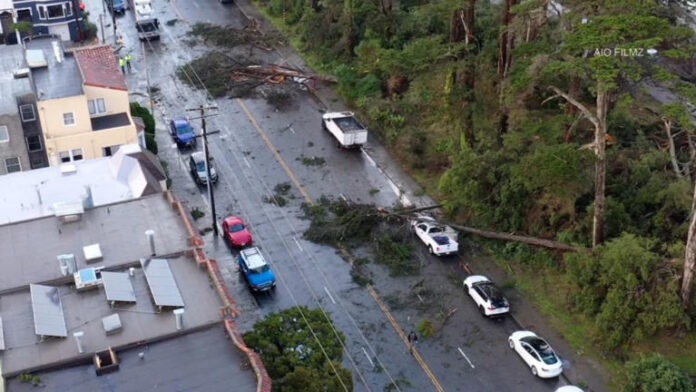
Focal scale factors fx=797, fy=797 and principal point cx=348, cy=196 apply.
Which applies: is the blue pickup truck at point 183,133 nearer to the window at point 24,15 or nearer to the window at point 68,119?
the window at point 68,119

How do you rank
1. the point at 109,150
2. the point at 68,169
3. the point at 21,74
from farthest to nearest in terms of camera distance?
the point at 109,150 < the point at 21,74 < the point at 68,169

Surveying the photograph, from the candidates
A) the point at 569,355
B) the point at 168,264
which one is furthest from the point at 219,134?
the point at 569,355

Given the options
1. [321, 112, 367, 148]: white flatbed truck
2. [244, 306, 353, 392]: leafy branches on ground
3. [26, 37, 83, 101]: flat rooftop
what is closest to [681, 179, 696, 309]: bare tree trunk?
[244, 306, 353, 392]: leafy branches on ground

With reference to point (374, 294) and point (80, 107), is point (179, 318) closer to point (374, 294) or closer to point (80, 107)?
point (374, 294)

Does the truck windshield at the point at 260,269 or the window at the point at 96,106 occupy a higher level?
the window at the point at 96,106

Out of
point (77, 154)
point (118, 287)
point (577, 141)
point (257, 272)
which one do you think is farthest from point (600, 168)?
point (77, 154)

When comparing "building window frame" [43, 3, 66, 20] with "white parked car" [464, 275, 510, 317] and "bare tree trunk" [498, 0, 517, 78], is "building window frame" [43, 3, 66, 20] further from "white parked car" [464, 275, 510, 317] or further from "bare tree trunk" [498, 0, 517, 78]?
"white parked car" [464, 275, 510, 317]

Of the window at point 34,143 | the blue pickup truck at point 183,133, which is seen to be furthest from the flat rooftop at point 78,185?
the blue pickup truck at point 183,133
